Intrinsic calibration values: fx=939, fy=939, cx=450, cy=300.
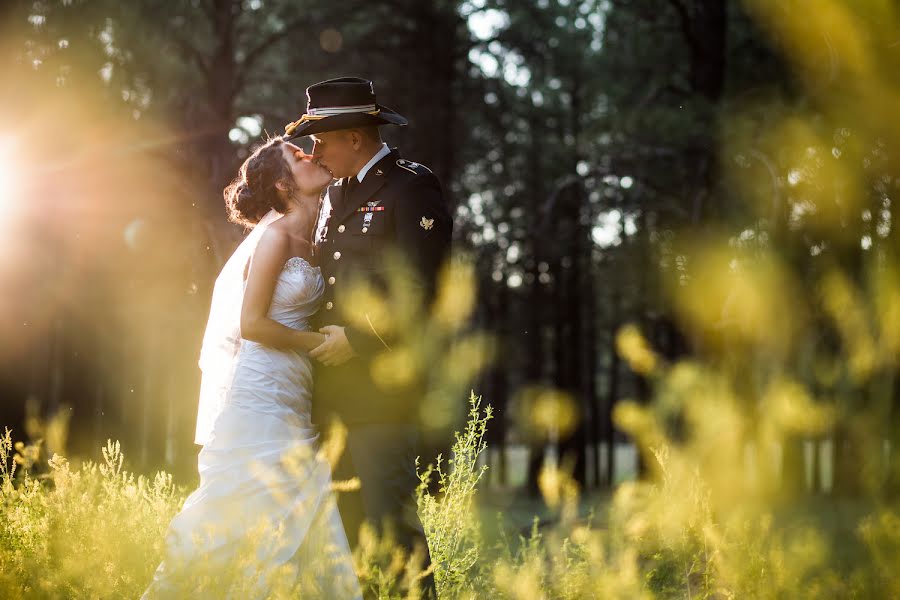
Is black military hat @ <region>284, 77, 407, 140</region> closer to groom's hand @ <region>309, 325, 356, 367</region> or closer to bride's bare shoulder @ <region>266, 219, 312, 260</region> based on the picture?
bride's bare shoulder @ <region>266, 219, 312, 260</region>

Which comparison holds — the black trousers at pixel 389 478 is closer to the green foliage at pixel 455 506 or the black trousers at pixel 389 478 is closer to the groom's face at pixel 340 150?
the green foliage at pixel 455 506

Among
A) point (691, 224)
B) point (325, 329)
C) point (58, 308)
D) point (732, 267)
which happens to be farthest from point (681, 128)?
point (58, 308)

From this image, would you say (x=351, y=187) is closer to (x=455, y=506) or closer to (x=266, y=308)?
(x=266, y=308)

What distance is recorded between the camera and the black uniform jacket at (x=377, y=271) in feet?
12.2

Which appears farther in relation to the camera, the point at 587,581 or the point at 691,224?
the point at 691,224

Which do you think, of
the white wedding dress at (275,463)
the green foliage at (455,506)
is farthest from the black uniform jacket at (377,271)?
the green foliage at (455,506)

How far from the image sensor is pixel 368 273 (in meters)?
3.81

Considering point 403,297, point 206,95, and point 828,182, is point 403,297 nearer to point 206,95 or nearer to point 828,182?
point 828,182

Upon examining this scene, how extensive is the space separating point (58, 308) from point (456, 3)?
7452 mm

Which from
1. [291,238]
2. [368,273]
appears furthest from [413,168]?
[291,238]

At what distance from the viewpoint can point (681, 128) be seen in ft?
33.2

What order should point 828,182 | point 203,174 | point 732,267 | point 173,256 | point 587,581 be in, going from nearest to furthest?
point 587,581
point 828,182
point 732,267
point 203,174
point 173,256

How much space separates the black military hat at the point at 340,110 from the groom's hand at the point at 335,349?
32.8 inches

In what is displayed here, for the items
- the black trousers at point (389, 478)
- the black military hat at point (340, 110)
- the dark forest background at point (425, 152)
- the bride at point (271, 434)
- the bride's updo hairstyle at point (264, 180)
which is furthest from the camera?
the dark forest background at point (425, 152)
